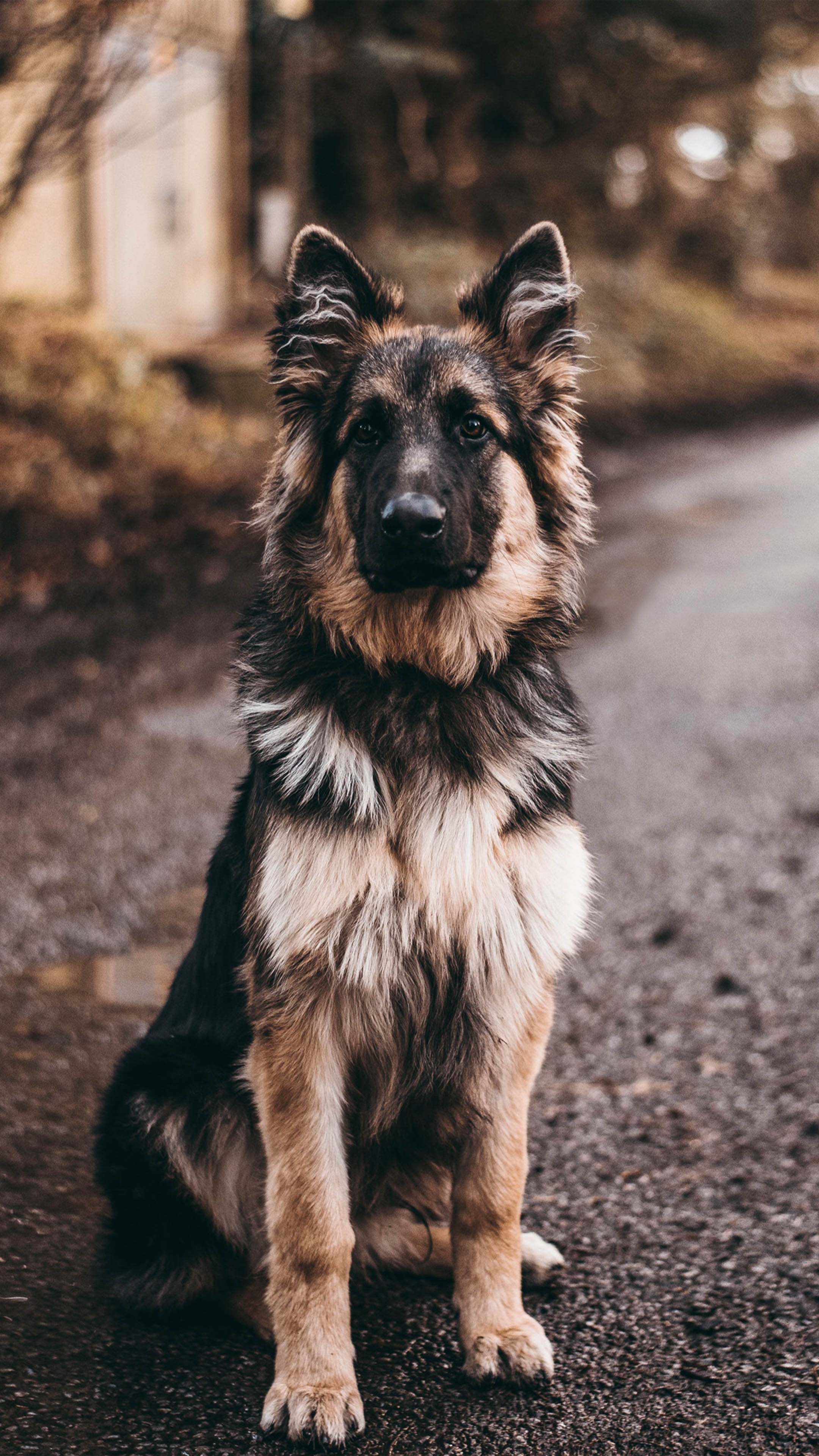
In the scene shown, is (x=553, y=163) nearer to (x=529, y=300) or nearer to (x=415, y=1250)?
(x=529, y=300)

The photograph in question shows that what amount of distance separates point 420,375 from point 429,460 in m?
0.28

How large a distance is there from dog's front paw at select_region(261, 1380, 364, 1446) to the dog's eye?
7.57ft

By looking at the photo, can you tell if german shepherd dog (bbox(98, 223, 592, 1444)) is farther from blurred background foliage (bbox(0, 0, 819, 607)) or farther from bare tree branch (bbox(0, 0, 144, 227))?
blurred background foliage (bbox(0, 0, 819, 607))

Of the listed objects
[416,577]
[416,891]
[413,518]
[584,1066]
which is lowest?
[584,1066]

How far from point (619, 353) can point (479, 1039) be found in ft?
55.8

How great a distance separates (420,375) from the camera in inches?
130

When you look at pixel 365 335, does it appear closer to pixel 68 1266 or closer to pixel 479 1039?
pixel 479 1039

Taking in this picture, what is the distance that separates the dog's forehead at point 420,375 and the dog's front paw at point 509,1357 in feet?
7.47

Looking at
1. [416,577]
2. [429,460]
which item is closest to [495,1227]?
[416,577]

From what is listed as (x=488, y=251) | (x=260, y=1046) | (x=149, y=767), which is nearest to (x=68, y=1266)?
(x=260, y=1046)

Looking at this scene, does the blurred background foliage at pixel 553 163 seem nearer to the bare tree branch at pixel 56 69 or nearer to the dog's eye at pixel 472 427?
the bare tree branch at pixel 56 69

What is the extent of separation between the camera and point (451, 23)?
19281 mm

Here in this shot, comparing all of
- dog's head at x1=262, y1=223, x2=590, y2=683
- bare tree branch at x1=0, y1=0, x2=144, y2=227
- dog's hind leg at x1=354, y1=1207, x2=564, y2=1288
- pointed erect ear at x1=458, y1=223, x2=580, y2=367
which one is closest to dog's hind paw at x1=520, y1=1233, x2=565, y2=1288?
dog's hind leg at x1=354, y1=1207, x2=564, y2=1288

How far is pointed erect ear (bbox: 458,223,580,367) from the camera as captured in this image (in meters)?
3.40
